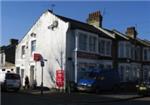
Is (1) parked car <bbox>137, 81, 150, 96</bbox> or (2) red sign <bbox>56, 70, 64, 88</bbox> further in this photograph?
(2) red sign <bbox>56, 70, 64, 88</bbox>

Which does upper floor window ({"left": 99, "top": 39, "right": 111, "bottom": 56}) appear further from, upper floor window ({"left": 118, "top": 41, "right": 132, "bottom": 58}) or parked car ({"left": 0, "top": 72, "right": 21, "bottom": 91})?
parked car ({"left": 0, "top": 72, "right": 21, "bottom": 91})

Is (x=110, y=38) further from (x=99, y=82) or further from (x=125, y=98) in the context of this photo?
(x=125, y=98)

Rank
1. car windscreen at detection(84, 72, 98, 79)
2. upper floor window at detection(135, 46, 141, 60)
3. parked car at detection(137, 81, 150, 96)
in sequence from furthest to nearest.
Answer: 1. upper floor window at detection(135, 46, 141, 60)
2. car windscreen at detection(84, 72, 98, 79)
3. parked car at detection(137, 81, 150, 96)

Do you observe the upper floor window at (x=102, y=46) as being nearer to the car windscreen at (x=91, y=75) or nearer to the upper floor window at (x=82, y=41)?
the upper floor window at (x=82, y=41)

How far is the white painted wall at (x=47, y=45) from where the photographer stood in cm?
3944

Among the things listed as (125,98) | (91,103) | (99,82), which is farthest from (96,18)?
(91,103)

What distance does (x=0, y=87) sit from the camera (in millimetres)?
34375

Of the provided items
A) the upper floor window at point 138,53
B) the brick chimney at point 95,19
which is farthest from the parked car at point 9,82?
the upper floor window at point 138,53

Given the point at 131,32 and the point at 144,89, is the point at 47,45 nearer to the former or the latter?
the point at 144,89

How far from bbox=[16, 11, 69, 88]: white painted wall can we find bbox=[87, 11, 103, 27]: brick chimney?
9884mm

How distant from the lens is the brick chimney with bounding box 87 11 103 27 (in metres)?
50.7

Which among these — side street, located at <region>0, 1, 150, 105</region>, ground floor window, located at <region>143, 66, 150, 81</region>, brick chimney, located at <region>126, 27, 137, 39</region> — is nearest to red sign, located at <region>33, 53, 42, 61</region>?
side street, located at <region>0, 1, 150, 105</region>

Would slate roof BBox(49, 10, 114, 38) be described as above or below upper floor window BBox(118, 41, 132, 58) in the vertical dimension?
above

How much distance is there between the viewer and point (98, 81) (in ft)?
120
